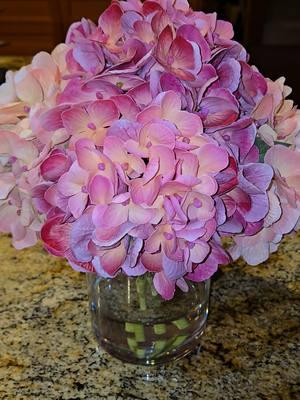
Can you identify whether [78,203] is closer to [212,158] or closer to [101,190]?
[101,190]

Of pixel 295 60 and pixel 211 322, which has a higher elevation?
pixel 211 322

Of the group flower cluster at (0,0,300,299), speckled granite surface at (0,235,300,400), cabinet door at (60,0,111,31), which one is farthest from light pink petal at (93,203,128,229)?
cabinet door at (60,0,111,31)

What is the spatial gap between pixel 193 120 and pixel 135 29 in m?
0.12

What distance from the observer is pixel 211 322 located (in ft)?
2.79

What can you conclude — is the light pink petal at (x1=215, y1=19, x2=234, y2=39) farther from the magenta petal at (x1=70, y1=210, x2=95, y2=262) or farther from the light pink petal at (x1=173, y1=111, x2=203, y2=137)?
the magenta petal at (x1=70, y1=210, x2=95, y2=262)

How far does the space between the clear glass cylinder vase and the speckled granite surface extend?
0.02 metres

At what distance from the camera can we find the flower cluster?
58 centimetres

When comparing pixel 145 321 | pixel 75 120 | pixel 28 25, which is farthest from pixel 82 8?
pixel 75 120

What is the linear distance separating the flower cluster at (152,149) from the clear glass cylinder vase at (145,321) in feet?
0.52

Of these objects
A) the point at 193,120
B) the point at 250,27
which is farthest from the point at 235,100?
the point at 250,27

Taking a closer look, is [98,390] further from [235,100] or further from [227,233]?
[235,100]

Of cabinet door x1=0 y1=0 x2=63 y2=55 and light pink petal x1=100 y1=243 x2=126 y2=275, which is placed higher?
light pink petal x1=100 y1=243 x2=126 y2=275

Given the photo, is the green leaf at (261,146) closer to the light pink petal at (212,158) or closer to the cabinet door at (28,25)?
Answer: the light pink petal at (212,158)

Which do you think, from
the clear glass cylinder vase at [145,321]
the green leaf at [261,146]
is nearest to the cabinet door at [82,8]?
the clear glass cylinder vase at [145,321]
